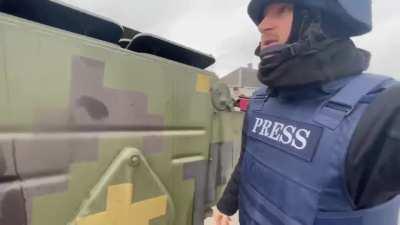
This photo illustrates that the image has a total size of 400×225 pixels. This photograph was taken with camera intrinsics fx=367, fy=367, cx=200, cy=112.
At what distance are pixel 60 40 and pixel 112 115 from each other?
0.85 feet

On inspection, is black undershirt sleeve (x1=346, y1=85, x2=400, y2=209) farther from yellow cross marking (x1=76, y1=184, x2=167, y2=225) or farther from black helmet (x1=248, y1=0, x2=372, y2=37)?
yellow cross marking (x1=76, y1=184, x2=167, y2=225)

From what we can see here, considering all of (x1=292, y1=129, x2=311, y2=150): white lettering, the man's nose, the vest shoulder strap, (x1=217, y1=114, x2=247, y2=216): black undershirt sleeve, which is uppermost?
the man's nose

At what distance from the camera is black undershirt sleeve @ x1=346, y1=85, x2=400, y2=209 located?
2.72 ft

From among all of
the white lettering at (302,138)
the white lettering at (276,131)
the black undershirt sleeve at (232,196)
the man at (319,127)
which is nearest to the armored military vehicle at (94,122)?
the black undershirt sleeve at (232,196)

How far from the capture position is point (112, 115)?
42.9 inches

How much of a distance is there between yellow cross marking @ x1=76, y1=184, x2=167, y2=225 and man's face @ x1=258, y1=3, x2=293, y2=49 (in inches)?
25.1

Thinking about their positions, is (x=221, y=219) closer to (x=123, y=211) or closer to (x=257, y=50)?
(x=123, y=211)

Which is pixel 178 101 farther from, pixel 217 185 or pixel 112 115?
pixel 217 185

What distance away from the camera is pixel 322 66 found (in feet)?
3.42

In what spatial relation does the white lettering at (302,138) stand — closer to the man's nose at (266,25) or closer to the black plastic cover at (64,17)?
the man's nose at (266,25)

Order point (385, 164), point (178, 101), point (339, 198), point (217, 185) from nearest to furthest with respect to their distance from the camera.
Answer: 1. point (385, 164)
2. point (339, 198)
3. point (178, 101)
4. point (217, 185)

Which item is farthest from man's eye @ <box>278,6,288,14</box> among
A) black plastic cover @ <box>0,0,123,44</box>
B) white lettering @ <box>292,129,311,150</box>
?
black plastic cover @ <box>0,0,123,44</box>

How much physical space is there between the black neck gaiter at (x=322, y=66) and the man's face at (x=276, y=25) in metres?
0.13

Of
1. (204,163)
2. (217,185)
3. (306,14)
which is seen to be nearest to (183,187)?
(204,163)
